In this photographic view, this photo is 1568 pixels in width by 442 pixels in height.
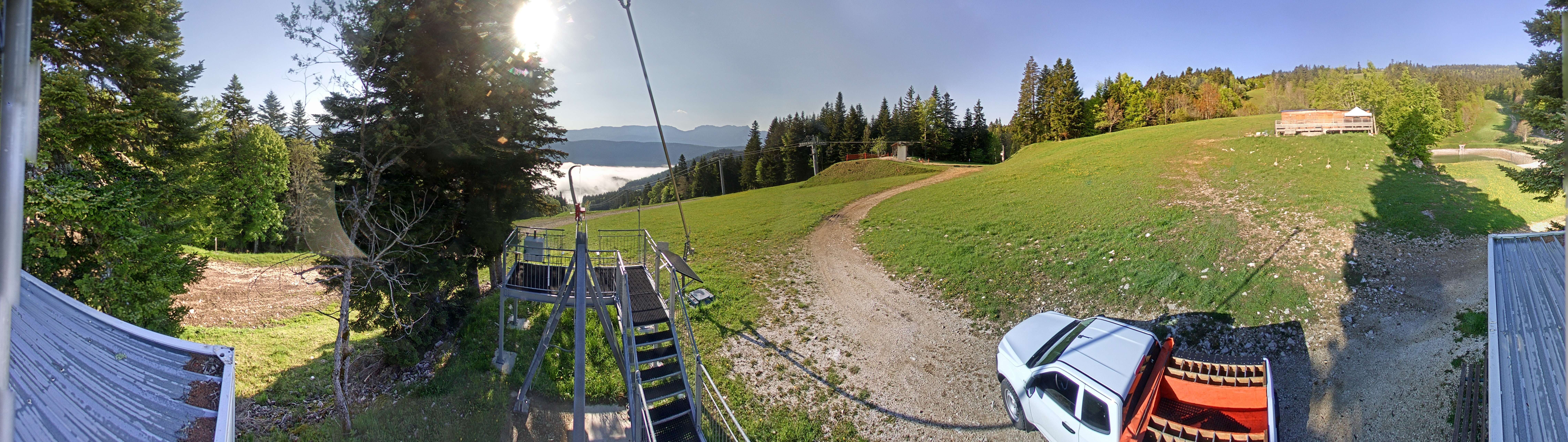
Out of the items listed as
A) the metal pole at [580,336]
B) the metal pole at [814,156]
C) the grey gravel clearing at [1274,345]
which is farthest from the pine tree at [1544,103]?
the metal pole at [580,336]

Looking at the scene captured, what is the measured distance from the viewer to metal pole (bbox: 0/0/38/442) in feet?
3.21

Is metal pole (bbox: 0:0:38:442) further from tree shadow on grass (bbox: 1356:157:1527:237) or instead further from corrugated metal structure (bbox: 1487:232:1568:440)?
tree shadow on grass (bbox: 1356:157:1527:237)

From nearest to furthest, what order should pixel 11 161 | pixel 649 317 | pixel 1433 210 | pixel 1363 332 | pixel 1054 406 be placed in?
pixel 11 161 < pixel 1054 406 < pixel 1363 332 < pixel 649 317 < pixel 1433 210

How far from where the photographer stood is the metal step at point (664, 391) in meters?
5.07

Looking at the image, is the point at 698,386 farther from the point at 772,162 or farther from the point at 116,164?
the point at 116,164

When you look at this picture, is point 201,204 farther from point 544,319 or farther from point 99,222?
point 544,319

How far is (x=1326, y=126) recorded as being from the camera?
11.2m

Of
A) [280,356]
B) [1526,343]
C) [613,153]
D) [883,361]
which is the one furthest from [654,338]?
[280,356]

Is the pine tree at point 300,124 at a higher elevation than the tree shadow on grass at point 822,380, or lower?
higher

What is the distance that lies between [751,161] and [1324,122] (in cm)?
1404

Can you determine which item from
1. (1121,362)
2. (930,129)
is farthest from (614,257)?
(930,129)

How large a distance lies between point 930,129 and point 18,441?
1195 centimetres

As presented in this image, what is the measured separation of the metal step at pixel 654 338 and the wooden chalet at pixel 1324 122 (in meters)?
15.7

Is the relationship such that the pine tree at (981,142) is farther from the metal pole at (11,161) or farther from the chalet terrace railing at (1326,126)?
the metal pole at (11,161)
